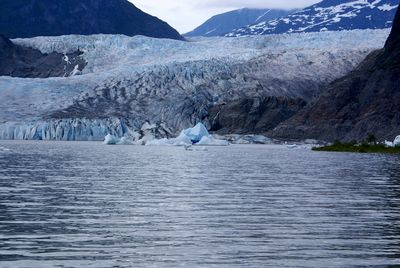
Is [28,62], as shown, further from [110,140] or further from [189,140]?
[189,140]

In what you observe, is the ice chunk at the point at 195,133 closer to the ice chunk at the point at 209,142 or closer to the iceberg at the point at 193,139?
the iceberg at the point at 193,139

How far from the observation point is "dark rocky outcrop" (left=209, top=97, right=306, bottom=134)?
361ft

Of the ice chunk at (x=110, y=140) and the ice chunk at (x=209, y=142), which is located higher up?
the ice chunk at (x=110, y=140)

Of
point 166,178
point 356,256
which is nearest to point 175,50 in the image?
point 166,178

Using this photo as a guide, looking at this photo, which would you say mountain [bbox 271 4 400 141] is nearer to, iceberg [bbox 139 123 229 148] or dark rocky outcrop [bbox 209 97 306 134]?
dark rocky outcrop [bbox 209 97 306 134]

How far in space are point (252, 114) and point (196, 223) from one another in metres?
96.6

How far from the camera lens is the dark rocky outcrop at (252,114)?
109938 millimetres

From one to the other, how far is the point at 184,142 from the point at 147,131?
57.5 feet

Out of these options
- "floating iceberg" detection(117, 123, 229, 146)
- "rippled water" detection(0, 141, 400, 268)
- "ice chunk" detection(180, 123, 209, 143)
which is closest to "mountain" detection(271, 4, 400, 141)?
"floating iceberg" detection(117, 123, 229, 146)

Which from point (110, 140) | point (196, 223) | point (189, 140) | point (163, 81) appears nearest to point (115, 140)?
point (110, 140)

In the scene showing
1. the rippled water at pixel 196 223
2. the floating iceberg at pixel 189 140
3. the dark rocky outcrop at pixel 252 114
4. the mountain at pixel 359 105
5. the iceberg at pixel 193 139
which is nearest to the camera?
the rippled water at pixel 196 223

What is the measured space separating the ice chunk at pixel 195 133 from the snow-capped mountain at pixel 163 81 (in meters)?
14.6

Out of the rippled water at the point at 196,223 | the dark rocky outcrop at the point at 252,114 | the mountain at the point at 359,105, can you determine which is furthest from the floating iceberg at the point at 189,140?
the rippled water at the point at 196,223

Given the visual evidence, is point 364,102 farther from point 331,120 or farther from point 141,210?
point 141,210
